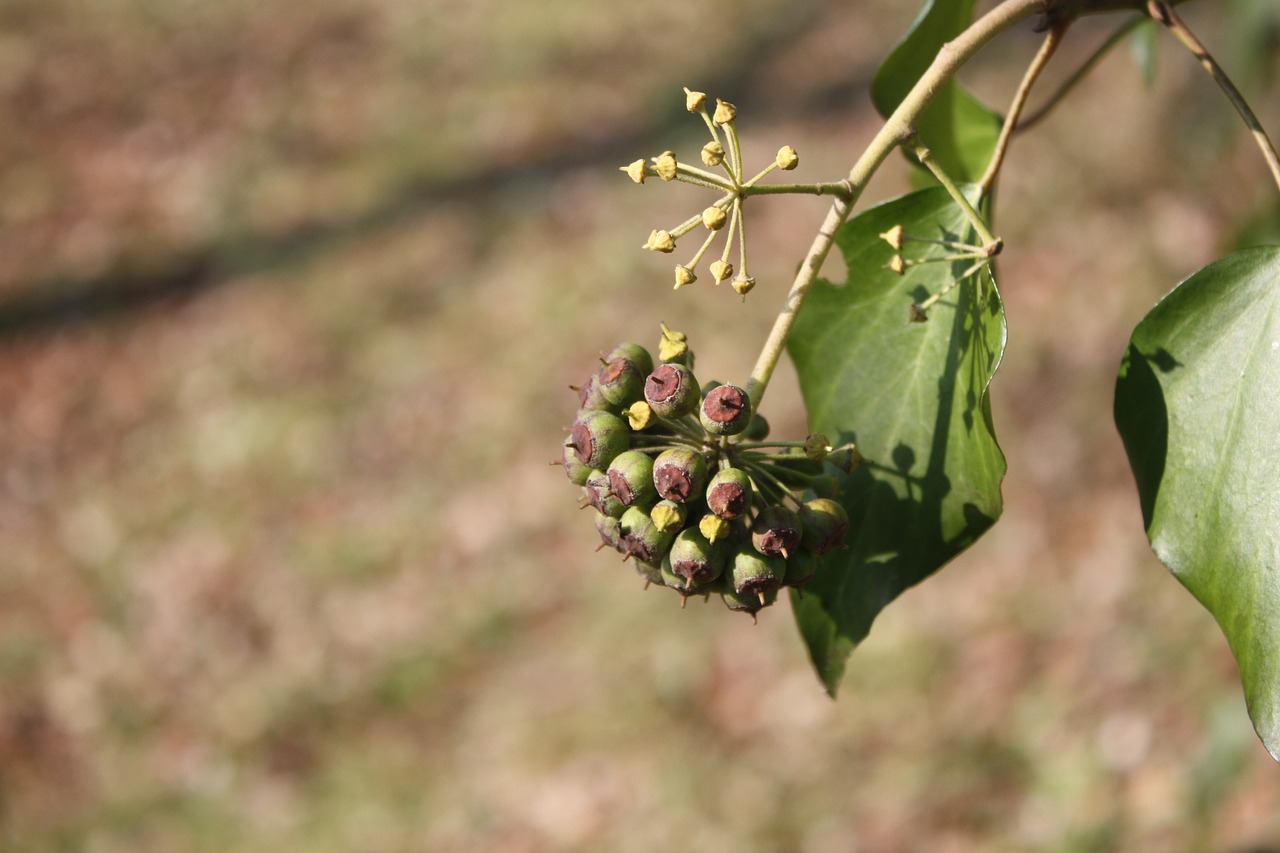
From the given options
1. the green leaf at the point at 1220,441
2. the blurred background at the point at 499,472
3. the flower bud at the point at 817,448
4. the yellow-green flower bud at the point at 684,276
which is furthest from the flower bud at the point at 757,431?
the blurred background at the point at 499,472

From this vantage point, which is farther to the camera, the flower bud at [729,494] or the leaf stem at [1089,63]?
the leaf stem at [1089,63]

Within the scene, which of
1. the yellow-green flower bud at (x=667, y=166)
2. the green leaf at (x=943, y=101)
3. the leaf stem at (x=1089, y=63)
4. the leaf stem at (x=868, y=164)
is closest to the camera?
the leaf stem at (x=868, y=164)

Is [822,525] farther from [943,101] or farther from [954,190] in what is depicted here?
[943,101]

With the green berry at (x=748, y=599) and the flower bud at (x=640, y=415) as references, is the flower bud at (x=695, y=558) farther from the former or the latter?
the flower bud at (x=640, y=415)

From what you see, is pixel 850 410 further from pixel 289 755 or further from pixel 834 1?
pixel 834 1

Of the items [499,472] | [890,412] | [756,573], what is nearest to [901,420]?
[890,412]

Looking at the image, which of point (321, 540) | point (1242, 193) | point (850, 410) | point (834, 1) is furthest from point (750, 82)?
point (850, 410)
